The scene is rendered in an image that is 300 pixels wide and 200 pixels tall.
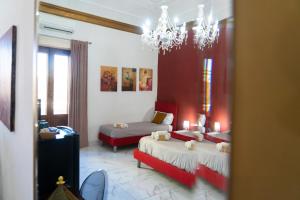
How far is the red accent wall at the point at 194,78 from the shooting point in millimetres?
436

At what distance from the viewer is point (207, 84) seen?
25.0 inches

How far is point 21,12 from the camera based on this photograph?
4.47ft

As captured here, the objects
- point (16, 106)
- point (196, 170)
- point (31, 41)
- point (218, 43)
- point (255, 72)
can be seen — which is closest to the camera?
point (255, 72)

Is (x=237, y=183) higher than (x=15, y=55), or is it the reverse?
(x=15, y=55)

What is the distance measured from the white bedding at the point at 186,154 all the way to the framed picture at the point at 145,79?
0.28m

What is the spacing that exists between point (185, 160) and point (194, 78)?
12.7 inches

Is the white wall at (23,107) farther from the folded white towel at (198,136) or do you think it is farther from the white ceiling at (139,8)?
the folded white towel at (198,136)

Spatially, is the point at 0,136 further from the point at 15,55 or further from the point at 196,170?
the point at 196,170

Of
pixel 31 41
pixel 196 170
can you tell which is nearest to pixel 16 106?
pixel 31 41

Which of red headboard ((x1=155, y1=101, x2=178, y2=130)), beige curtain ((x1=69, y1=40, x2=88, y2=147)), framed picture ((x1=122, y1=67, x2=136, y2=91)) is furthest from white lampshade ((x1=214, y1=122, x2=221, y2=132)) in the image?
beige curtain ((x1=69, y1=40, x2=88, y2=147))

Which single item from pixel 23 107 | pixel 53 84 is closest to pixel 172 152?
pixel 53 84

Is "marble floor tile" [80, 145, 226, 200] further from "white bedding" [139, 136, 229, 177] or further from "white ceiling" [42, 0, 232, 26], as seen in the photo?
"white ceiling" [42, 0, 232, 26]

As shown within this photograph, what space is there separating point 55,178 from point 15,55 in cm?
90

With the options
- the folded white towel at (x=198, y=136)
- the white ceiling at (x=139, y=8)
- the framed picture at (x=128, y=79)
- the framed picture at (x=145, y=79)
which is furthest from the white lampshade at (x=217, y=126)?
the framed picture at (x=128, y=79)
